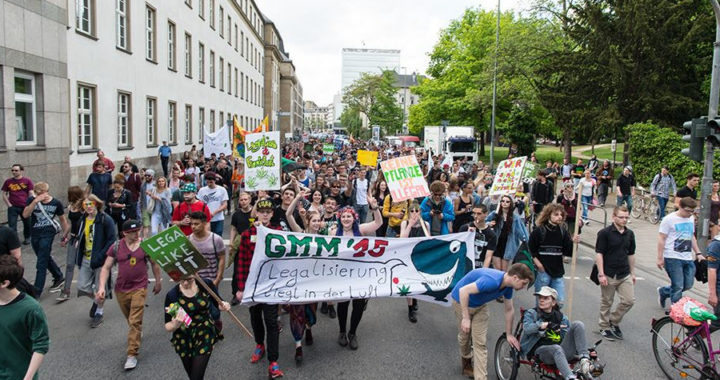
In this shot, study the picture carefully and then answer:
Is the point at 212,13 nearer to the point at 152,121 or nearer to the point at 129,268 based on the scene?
the point at 152,121

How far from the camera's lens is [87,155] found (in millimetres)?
17750

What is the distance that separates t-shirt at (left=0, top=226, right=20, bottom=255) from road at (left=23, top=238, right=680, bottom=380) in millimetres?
1215

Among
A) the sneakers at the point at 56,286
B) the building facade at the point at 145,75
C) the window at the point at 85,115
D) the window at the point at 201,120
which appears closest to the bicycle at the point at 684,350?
the sneakers at the point at 56,286

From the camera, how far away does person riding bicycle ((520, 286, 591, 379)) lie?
4.80 m

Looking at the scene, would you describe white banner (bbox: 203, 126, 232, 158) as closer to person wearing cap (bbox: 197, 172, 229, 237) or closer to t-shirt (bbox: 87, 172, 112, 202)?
t-shirt (bbox: 87, 172, 112, 202)

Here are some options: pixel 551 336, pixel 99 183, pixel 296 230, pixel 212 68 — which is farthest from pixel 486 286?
pixel 212 68

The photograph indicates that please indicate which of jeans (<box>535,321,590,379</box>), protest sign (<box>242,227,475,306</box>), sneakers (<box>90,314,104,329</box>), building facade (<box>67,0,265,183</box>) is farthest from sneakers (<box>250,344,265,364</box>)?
building facade (<box>67,0,265,183</box>)

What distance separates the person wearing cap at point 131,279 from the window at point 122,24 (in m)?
17.0

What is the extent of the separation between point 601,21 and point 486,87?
36.9 ft

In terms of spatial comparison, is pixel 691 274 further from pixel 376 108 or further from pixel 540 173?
pixel 376 108

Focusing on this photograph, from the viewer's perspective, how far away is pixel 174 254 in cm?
480

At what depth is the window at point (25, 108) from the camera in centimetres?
1428

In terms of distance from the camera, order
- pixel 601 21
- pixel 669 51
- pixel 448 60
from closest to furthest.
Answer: pixel 669 51 → pixel 601 21 → pixel 448 60

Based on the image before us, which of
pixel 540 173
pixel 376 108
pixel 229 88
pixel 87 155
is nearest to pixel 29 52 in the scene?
pixel 87 155
